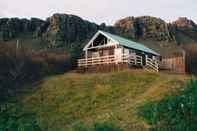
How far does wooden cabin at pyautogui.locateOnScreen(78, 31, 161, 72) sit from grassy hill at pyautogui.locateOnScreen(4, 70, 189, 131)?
3.77m

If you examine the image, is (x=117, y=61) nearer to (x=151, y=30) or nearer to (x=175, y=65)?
(x=175, y=65)

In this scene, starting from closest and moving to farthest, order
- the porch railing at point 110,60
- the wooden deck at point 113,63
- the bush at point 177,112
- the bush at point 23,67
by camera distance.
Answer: the bush at point 177,112 → the bush at point 23,67 → the wooden deck at point 113,63 → the porch railing at point 110,60

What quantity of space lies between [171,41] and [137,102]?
5366 centimetres

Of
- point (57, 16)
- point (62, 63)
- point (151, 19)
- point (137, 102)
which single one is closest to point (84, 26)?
point (57, 16)

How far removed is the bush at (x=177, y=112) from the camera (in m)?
14.7

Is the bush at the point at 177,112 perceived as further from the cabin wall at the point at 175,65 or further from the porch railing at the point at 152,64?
the cabin wall at the point at 175,65

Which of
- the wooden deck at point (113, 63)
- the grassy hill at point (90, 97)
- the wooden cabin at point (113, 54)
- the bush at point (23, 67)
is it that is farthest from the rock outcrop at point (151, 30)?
the grassy hill at point (90, 97)

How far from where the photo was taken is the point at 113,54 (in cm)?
5019

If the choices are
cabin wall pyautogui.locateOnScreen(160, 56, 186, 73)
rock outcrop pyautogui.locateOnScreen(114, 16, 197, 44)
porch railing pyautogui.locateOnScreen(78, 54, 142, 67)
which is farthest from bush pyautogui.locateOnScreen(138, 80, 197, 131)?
rock outcrop pyautogui.locateOnScreen(114, 16, 197, 44)

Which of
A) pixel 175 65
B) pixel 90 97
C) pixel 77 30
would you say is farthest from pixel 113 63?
pixel 77 30

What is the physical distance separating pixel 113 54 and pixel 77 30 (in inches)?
1050

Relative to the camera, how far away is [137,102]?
33.1 meters

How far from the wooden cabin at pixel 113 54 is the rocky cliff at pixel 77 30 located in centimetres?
1632

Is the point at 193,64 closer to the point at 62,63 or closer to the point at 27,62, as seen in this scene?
the point at 62,63
